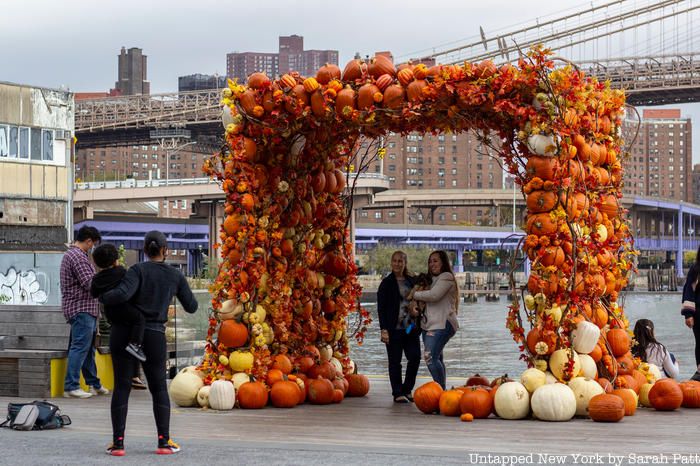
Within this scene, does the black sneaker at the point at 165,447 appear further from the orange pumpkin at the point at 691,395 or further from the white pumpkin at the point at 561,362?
the orange pumpkin at the point at 691,395

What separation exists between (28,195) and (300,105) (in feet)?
137

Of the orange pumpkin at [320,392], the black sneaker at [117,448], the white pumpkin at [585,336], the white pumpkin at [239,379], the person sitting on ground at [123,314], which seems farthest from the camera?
the orange pumpkin at [320,392]

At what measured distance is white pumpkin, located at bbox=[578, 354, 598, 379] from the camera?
33.8 ft

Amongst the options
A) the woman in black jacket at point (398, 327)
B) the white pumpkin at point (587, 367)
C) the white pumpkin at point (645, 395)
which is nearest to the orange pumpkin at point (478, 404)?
the white pumpkin at point (587, 367)

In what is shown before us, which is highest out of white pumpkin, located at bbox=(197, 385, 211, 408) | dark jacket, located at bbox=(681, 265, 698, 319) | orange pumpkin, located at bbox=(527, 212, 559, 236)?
orange pumpkin, located at bbox=(527, 212, 559, 236)

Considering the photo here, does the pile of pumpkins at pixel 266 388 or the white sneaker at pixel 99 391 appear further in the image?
the white sneaker at pixel 99 391

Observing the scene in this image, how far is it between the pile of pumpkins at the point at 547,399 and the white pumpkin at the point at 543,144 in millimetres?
1968

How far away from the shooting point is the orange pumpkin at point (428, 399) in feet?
34.7

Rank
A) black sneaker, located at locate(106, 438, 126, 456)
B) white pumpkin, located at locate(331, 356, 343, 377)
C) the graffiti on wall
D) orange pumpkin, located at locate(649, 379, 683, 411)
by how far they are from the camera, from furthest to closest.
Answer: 1. the graffiti on wall
2. white pumpkin, located at locate(331, 356, 343, 377)
3. orange pumpkin, located at locate(649, 379, 683, 411)
4. black sneaker, located at locate(106, 438, 126, 456)

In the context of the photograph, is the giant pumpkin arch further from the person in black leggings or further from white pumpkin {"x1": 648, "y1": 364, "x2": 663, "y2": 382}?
the person in black leggings

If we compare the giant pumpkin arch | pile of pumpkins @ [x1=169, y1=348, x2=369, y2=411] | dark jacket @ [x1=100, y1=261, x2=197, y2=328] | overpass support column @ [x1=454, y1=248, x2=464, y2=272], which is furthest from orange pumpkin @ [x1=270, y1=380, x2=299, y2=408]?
overpass support column @ [x1=454, y1=248, x2=464, y2=272]

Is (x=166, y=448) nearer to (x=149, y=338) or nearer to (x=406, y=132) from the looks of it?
(x=149, y=338)

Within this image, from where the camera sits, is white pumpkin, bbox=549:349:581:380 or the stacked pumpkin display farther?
white pumpkin, bbox=549:349:581:380

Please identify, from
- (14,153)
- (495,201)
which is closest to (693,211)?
(495,201)
